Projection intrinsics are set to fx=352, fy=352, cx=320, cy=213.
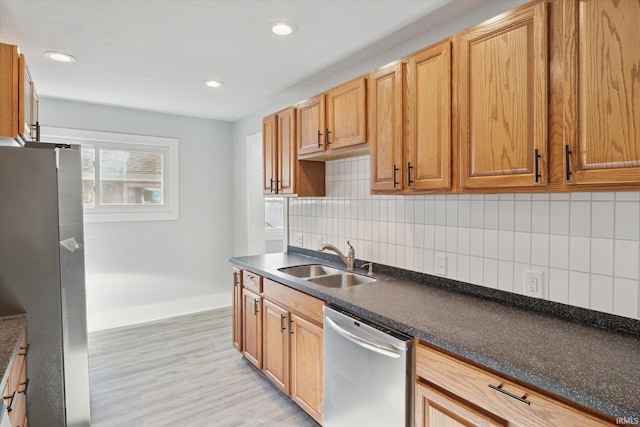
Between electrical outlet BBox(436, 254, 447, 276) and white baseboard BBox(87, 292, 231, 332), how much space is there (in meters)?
3.40

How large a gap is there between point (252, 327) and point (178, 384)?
71cm

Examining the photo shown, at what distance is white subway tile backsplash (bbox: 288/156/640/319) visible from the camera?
4.71 ft

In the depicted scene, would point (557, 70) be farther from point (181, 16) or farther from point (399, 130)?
point (181, 16)

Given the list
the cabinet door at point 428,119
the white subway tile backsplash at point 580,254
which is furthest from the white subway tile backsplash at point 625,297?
the cabinet door at point 428,119

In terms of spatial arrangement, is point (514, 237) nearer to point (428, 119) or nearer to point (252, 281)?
point (428, 119)

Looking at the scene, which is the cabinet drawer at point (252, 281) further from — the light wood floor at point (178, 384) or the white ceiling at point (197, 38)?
the white ceiling at point (197, 38)

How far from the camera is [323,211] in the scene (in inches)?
124

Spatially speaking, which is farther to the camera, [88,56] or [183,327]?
[183,327]

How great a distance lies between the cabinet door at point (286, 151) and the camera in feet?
9.43

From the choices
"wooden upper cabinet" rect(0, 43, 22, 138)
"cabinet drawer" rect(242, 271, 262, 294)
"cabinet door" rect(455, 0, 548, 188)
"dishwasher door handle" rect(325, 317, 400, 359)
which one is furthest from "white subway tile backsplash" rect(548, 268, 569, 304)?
"wooden upper cabinet" rect(0, 43, 22, 138)

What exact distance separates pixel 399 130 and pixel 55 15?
202 cm

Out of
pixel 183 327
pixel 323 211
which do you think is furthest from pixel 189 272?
pixel 323 211

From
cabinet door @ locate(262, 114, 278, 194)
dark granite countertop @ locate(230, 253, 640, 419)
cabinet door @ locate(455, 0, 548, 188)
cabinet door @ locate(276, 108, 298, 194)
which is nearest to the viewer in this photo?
dark granite countertop @ locate(230, 253, 640, 419)

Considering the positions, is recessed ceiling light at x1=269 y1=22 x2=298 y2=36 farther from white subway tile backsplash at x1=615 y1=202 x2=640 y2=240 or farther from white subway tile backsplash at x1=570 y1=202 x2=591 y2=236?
white subway tile backsplash at x1=615 y1=202 x2=640 y2=240
